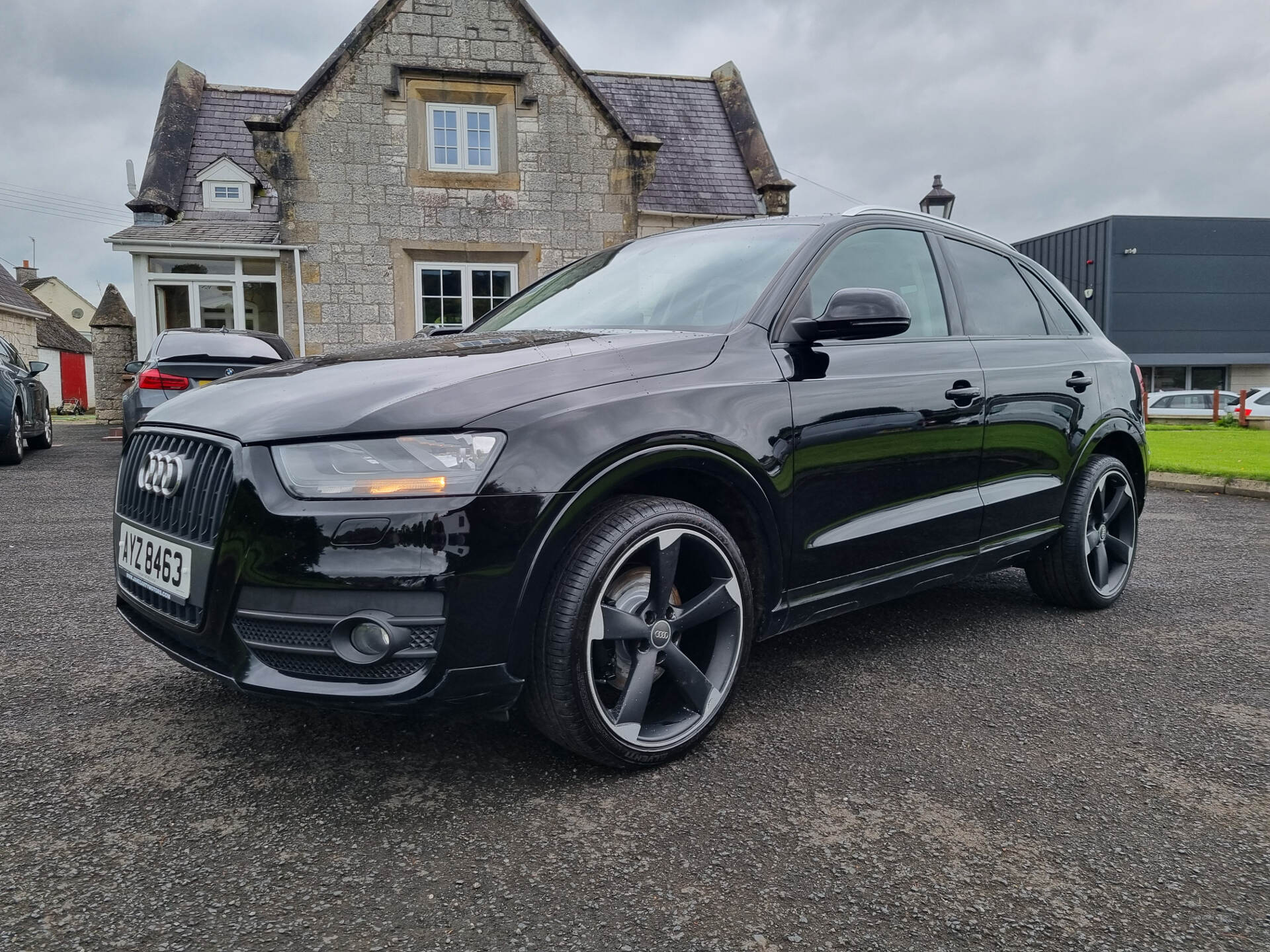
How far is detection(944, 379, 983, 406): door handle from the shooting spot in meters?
3.35

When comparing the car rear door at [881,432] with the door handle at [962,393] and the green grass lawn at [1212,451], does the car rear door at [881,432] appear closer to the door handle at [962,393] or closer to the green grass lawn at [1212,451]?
the door handle at [962,393]

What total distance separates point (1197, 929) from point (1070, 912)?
0.74 feet

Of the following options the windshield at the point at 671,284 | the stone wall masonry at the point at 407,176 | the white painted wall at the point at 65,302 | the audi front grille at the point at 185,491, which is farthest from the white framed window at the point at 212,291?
the white painted wall at the point at 65,302

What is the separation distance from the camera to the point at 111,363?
19.0 metres

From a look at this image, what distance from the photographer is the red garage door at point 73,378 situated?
50.4 meters

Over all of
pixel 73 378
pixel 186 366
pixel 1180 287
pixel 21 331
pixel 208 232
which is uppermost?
pixel 1180 287

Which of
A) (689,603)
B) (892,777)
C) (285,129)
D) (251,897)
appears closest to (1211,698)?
(892,777)

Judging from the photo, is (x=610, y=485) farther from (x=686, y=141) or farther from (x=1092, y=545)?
(x=686, y=141)

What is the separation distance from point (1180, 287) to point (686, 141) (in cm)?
3403

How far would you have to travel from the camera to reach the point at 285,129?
1503cm

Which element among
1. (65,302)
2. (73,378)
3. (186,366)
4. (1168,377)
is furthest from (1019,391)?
(65,302)

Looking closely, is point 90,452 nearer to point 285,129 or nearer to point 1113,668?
point 285,129

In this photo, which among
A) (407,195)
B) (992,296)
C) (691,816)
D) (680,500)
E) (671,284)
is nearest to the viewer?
(691,816)

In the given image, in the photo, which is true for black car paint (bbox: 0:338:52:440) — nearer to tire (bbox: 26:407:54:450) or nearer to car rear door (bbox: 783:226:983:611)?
tire (bbox: 26:407:54:450)
